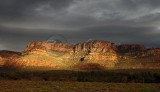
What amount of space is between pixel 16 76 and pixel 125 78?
135ft

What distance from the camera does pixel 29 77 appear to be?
116m

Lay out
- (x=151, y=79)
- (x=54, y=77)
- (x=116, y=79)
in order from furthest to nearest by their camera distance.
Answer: (x=54, y=77) < (x=116, y=79) < (x=151, y=79)

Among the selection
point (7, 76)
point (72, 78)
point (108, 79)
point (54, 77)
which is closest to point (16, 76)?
point (7, 76)

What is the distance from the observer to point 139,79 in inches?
3937

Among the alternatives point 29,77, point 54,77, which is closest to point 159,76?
point 54,77

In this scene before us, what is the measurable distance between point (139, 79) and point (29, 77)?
4050cm

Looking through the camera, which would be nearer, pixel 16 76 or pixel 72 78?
pixel 72 78

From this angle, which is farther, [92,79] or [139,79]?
[92,79]

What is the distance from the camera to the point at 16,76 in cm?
11756

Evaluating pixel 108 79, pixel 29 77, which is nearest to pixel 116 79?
pixel 108 79

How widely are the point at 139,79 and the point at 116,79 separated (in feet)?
26.9

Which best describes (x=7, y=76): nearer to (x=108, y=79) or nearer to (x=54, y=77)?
(x=54, y=77)

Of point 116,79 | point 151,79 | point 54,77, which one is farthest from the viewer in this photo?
point 54,77

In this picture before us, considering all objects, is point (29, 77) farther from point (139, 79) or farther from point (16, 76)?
point (139, 79)
